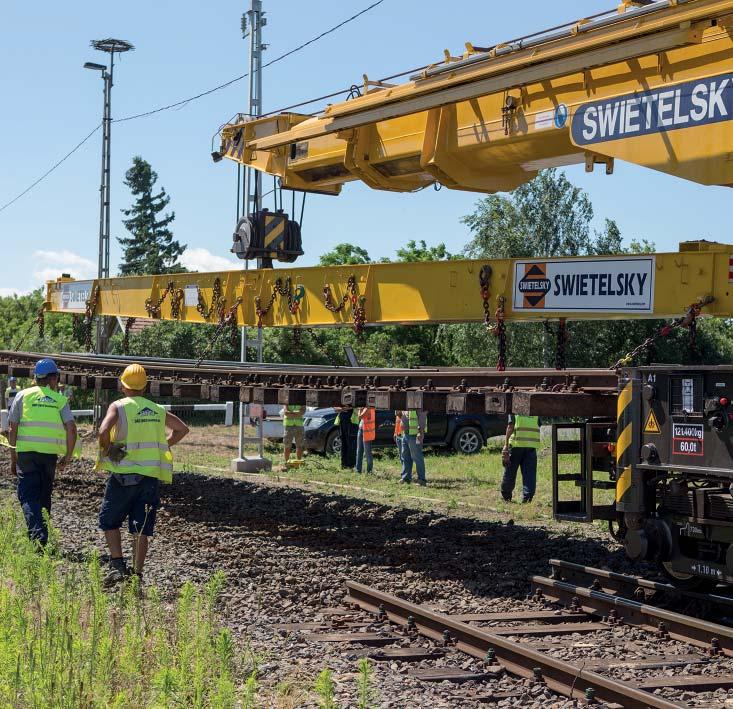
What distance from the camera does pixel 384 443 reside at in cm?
2364

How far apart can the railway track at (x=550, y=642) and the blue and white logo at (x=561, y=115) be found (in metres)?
3.92

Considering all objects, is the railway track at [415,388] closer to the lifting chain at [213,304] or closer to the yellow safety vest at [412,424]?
the lifting chain at [213,304]

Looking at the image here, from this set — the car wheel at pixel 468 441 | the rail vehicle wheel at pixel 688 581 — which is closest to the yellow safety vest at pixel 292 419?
the car wheel at pixel 468 441

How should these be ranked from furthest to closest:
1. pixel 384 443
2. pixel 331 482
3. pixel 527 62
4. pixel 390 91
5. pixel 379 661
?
pixel 384 443 → pixel 331 482 → pixel 390 91 → pixel 527 62 → pixel 379 661

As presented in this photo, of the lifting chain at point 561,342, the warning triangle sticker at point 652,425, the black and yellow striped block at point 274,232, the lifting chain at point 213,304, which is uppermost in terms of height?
the black and yellow striped block at point 274,232

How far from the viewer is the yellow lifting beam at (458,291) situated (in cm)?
877

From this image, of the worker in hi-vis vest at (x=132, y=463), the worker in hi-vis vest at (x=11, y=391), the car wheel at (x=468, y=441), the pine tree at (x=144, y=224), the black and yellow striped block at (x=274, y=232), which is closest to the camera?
the worker in hi-vis vest at (x=132, y=463)

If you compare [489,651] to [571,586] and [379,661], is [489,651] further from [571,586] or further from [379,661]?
[571,586]

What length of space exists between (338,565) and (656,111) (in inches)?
205

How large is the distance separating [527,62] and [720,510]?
13.4 ft

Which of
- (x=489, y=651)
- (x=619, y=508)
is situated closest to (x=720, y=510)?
(x=619, y=508)

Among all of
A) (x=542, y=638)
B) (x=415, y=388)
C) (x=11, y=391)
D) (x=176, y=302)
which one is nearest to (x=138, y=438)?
(x=415, y=388)

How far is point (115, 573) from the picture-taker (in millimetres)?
8938

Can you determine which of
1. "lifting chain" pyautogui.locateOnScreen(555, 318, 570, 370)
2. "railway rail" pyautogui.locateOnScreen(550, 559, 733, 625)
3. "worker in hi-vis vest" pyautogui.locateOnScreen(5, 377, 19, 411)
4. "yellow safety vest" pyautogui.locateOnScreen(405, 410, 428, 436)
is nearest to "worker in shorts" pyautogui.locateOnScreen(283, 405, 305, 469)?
"yellow safety vest" pyautogui.locateOnScreen(405, 410, 428, 436)
